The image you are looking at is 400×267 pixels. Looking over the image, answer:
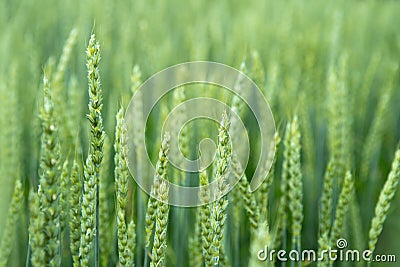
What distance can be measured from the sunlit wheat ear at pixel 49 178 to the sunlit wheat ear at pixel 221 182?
0.54 ft

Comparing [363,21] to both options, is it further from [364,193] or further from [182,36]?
[364,193]

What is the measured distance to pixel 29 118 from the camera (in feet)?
4.17

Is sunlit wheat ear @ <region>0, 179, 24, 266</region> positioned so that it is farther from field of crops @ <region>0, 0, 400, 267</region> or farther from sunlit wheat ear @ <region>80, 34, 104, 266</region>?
sunlit wheat ear @ <region>80, 34, 104, 266</region>

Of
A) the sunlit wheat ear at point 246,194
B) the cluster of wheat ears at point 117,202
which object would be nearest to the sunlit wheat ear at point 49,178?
the cluster of wheat ears at point 117,202

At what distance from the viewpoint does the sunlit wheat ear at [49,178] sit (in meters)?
0.47

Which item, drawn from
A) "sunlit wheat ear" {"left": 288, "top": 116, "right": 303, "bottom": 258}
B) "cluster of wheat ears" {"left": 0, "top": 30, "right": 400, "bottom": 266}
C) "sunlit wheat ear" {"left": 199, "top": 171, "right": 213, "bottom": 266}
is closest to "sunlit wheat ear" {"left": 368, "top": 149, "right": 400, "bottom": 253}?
"cluster of wheat ears" {"left": 0, "top": 30, "right": 400, "bottom": 266}

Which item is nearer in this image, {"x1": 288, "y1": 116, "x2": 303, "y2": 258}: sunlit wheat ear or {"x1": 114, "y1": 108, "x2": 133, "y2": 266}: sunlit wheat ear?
{"x1": 114, "y1": 108, "x2": 133, "y2": 266}: sunlit wheat ear

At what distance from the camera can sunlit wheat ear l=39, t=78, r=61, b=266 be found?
0.47 metres

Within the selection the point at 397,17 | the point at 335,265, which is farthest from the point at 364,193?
the point at 397,17

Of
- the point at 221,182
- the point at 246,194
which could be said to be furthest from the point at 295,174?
the point at 221,182

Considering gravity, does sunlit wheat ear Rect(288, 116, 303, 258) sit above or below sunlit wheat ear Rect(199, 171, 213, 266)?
above

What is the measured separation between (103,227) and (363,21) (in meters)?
1.95

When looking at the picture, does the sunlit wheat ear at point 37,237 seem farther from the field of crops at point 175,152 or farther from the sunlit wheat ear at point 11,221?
the sunlit wheat ear at point 11,221

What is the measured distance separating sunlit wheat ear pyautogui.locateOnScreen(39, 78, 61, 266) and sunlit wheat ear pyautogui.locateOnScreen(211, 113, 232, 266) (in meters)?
0.16
